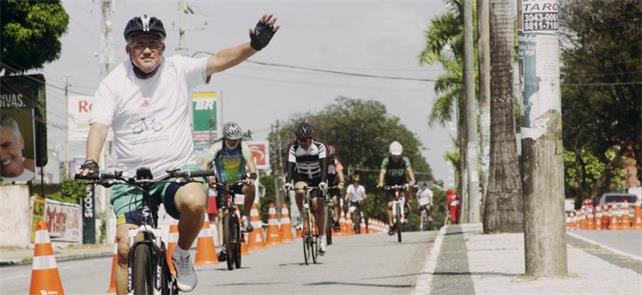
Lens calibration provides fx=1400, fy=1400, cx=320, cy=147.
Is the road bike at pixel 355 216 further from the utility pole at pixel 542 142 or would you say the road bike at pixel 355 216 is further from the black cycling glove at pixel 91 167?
the black cycling glove at pixel 91 167

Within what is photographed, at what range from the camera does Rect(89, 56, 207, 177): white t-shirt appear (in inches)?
335

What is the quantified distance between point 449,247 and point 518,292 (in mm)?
7771

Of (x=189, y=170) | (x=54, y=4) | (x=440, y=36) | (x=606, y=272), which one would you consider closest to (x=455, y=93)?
(x=440, y=36)

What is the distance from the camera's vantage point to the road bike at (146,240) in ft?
25.9

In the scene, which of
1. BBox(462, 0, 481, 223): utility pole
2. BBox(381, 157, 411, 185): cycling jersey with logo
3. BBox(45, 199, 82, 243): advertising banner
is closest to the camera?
BBox(381, 157, 411, 185): cycling jersey with logo

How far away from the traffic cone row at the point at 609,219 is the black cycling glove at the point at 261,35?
98.3 ft

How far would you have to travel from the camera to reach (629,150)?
5931 cm

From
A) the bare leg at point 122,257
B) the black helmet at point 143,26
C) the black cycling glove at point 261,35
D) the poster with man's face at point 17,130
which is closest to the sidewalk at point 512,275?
the black cycling glove at point 261,35

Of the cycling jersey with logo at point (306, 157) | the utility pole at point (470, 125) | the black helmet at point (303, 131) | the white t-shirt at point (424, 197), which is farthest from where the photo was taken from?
the white t-shirt at point (424, 197)

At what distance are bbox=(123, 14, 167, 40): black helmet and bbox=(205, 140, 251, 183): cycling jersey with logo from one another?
8.24 metres

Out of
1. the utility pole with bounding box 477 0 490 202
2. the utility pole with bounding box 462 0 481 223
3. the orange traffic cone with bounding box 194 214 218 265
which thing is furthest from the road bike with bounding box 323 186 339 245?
the utility pole with bounding box 462 0 481 223

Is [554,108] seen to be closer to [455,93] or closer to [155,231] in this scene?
[155,231]

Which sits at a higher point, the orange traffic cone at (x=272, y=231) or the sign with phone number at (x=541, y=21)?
the sign with phone number at (x=541, y=21)

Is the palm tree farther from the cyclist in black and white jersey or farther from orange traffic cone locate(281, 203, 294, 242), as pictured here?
the cyclist in black and white jersey
